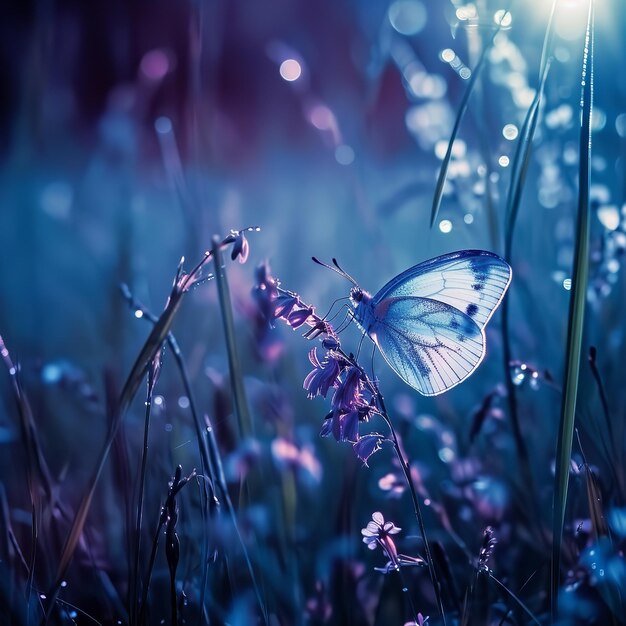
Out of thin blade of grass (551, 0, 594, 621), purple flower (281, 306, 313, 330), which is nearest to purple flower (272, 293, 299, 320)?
purple flower (281, 306, 313, 330)

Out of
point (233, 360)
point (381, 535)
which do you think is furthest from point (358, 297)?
point (381, 535)

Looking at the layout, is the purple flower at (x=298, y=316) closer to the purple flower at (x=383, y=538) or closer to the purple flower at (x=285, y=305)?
the purple flower at (x=285, y=305)

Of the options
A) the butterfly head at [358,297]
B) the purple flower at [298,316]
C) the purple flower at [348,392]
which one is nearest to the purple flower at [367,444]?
the purple flower at [348,392]

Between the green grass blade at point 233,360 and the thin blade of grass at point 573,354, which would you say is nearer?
the thin blade of grass at point 573,354

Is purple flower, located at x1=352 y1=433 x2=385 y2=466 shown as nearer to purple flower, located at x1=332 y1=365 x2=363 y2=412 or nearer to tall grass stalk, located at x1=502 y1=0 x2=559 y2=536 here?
purple flower, located at x1=332 y1=365 x2=363 y2=412

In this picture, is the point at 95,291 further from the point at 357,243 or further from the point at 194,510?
the point at 194,510

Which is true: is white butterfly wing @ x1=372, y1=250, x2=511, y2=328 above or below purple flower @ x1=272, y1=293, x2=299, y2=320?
above

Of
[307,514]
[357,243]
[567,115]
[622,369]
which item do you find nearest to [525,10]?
[567,115]
